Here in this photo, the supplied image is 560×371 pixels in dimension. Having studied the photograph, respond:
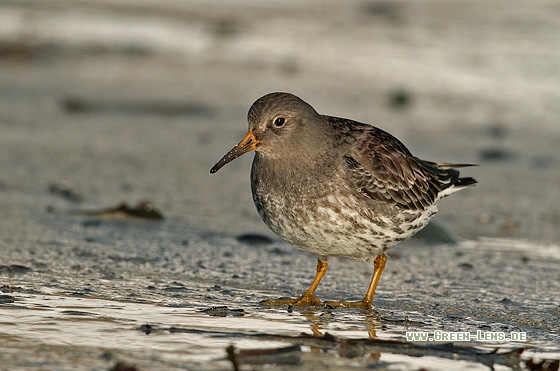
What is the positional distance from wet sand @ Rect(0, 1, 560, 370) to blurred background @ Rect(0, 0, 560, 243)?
0.04 m

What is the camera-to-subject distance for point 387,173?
6.07 m

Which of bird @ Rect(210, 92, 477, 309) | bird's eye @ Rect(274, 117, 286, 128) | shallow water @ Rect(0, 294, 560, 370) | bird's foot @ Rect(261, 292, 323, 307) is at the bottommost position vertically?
shallow water @ Rect(0, 294, 560, 370)

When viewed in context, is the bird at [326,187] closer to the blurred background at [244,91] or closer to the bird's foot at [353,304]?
the bird's foot at [353,304]

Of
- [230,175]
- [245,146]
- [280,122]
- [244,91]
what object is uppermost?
[244,91]

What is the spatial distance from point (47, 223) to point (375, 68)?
7.87 metres

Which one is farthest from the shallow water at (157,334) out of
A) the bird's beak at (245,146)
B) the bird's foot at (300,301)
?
the bird's beak at (245,146)

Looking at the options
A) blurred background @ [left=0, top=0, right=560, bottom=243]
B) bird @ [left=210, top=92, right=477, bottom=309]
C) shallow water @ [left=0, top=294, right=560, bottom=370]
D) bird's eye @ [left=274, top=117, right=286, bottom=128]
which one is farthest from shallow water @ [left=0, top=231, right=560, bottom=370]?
blurred background @ [left=0, top=0, right=560, bottom=243]

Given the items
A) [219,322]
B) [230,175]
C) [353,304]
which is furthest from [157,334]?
[230,175]

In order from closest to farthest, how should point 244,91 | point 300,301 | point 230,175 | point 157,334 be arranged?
point 157,334, point 300,301, point 230,175, point 244,91

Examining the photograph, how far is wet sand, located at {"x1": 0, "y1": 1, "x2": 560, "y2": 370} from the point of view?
4.83 m

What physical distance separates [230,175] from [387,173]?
3.18 meters

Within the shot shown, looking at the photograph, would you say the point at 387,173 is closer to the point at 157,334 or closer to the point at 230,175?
the point at 157,334

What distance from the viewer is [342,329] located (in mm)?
4945

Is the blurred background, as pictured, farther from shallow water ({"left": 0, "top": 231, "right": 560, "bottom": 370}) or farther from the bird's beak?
shallow water ({"left": 0, "top": 231, "right": 560, "bottom": 370})
